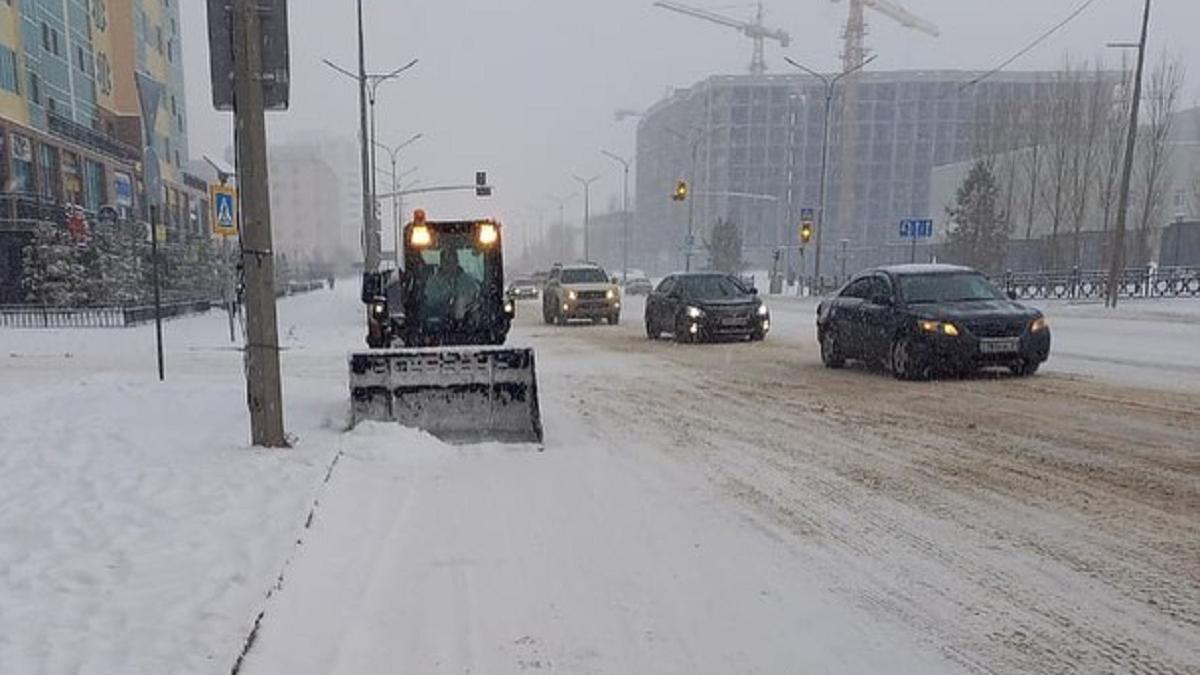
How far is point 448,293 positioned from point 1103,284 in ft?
121

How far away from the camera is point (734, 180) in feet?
380

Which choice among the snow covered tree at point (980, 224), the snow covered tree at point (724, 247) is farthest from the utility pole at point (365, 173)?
the snow covered tree at point (724, 247)

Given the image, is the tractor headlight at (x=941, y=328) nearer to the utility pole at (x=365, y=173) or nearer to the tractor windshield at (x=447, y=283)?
the tractor windshield at (x=447, y=283)

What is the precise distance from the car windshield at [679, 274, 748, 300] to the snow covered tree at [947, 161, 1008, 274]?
33.9m

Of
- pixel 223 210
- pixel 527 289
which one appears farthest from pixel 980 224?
pixel 223 210

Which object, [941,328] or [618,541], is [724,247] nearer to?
[941,328]

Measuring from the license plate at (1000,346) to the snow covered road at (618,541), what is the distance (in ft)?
5.56

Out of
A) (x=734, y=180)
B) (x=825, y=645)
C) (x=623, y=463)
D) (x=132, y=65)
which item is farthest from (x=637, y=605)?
(x=734, y=180)

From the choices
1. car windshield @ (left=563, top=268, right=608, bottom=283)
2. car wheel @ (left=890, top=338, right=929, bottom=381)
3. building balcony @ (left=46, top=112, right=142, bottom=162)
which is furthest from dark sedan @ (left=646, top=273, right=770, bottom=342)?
building balcony @ (left=46, top=112, right=142, bottom=162)

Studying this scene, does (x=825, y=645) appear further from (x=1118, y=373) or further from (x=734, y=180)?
(x=734, y=180)

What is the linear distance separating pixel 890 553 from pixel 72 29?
5205 cm

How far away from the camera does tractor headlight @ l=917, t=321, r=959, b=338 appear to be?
446 inches

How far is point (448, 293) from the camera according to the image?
11180 mm

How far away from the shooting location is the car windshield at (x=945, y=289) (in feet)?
40.2
